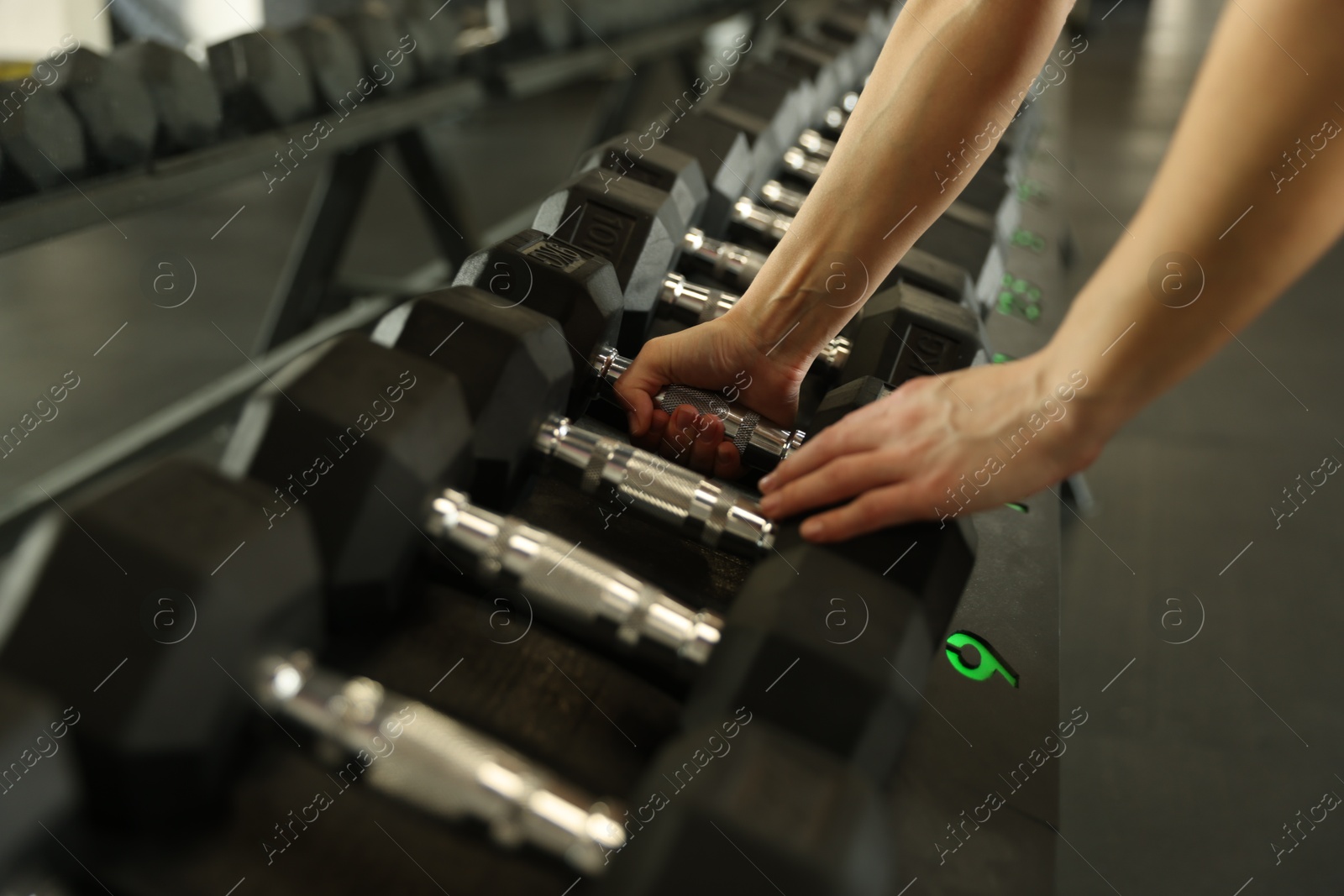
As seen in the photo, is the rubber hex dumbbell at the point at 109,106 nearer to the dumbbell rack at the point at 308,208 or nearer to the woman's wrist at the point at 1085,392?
the dumbbell rack at the point at 308,208

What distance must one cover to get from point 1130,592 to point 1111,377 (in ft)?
3.48

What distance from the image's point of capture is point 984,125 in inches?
33.4

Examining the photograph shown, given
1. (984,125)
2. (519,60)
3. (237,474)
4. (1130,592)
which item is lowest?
(1130,592)

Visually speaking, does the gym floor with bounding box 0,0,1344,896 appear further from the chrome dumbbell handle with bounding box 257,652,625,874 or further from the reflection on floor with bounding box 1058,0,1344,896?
the chrome dumbbell handle with bounding box 257,652,625,874

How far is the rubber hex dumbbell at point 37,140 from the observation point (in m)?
0.99

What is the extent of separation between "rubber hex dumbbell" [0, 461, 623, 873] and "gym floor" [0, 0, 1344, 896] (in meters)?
0.90

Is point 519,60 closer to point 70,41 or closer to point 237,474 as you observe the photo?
point 70,41

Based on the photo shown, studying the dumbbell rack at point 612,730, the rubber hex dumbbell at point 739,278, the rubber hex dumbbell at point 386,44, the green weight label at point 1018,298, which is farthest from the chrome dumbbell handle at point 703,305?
the rubber hex dumbbell at point 386,44

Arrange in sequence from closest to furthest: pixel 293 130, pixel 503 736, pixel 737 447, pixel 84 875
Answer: pixel 84 875 → pixel 503 736 → pixel 737 447 → pixel 293 130

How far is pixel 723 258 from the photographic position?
1.11 meters

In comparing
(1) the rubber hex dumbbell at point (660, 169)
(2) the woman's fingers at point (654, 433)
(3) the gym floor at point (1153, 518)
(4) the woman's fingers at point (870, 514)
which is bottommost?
(3) the gym floor at point (1153, 518)

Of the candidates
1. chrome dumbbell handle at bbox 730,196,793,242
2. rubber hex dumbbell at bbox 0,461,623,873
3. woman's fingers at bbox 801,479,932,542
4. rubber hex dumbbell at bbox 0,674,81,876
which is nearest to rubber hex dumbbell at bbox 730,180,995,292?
chrome dumbbell handle at bbox 730,196,793,242

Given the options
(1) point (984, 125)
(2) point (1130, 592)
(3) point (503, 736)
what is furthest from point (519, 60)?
(3) point (503, 736)

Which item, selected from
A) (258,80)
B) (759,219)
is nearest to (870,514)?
(759,219)
